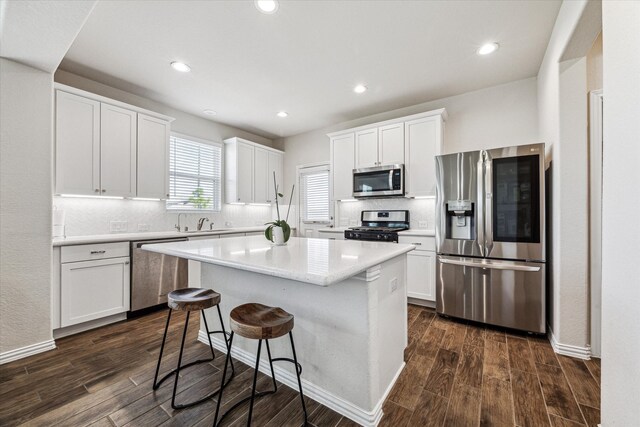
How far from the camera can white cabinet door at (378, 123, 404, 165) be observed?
12.5 ft

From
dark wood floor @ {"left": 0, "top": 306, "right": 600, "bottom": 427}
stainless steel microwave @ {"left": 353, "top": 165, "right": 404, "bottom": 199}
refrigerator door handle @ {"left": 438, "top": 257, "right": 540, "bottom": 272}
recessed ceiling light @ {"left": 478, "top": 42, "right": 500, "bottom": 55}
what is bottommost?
dark wood floor @ {"left": 0, "top": 306, "right": 600, "bottom": 427}

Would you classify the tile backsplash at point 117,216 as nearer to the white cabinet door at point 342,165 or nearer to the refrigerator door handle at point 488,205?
the white cabinet door at point 342,165

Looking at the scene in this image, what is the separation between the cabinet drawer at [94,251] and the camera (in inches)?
100

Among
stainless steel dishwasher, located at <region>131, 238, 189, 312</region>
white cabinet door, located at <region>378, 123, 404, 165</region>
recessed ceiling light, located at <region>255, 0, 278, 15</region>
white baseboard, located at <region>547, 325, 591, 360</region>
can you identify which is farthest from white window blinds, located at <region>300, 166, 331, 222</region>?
white baseboard, located at <region>547, 325, 591, 360</region>

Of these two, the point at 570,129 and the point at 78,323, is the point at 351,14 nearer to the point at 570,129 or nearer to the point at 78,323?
the point at 570,129

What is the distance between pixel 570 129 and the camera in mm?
2162

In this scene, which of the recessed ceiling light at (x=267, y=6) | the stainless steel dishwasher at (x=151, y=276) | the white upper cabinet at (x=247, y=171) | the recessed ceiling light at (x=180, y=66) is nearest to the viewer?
the recessed ceiling light at (x=267, y=6)

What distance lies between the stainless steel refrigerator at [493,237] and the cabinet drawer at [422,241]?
0.25 m

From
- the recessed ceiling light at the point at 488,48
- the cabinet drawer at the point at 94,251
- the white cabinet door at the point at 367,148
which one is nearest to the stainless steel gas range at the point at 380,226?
the white cabinet door at the point at 367,148

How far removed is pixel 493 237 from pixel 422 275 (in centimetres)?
94

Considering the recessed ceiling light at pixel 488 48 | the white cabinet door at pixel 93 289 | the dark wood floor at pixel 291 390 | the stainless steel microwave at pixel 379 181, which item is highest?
the recessed ceiling light at pixel 488 48

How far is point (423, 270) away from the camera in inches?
130

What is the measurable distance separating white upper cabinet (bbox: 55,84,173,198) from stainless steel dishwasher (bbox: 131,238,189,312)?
789 millimetres

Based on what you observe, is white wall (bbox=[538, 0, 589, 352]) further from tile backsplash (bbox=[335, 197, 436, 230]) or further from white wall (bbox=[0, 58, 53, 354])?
white wall (bbox=[0, 58, 53, 354])
